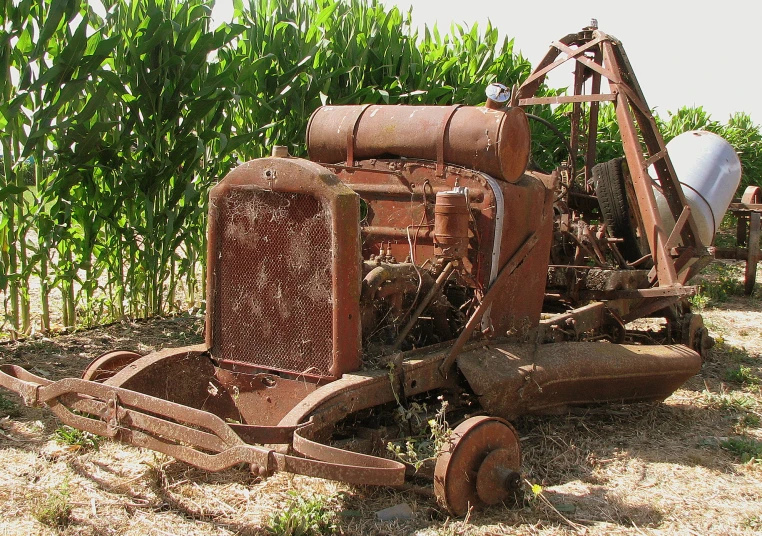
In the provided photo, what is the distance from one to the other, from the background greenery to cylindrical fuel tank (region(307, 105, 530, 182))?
1.84 m

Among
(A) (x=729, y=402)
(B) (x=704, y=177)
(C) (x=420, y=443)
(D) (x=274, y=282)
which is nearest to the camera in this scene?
(C) (x=420, y=443)

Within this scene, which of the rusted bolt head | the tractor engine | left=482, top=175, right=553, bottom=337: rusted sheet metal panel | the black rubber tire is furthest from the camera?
the black rubber tire

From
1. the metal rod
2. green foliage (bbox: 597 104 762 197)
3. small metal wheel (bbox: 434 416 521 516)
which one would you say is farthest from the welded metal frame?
green foliage (bbox: 597 104 762 197)

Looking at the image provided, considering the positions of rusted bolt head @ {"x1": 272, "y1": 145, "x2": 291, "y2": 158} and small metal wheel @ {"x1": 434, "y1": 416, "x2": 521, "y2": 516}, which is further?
rusted bolt head @ {"x1": 272, "y1": 145, "x2": 291, "y2": 158}

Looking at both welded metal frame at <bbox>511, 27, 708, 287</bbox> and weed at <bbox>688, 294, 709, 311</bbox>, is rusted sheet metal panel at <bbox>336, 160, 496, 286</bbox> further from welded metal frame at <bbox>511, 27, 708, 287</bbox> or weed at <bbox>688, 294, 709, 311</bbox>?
weed at <bbox>688, 294, 709, 311</bbox>

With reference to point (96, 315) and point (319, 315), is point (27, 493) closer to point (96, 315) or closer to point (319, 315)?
point (319, 315)

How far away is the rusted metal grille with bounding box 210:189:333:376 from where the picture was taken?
3.90 meters

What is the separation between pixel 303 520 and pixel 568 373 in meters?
2.01

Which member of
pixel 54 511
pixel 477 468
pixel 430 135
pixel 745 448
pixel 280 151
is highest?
pixel 430 135

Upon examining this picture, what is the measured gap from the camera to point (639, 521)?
3.72 m

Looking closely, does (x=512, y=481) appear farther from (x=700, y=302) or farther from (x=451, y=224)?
(x=700, y=302)

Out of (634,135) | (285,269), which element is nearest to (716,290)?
(634,135)

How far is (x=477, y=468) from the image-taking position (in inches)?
146

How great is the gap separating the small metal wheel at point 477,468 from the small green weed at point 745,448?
167cm
